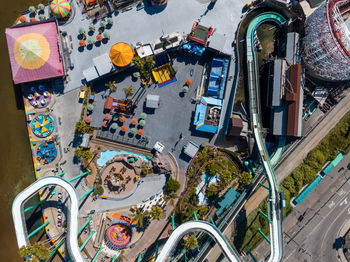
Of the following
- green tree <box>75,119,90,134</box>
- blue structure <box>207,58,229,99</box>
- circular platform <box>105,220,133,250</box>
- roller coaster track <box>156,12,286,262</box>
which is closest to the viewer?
roller coaster track <box>156,12,286,262</box>

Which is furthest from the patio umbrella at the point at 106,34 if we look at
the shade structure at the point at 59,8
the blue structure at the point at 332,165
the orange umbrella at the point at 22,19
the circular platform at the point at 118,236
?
the blue structure at the point at 332,165

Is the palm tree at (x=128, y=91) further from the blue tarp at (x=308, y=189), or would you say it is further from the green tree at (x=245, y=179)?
the blue tarp at (x=308, y=189)

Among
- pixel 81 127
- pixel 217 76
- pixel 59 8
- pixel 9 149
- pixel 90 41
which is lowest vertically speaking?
pixel 9 149

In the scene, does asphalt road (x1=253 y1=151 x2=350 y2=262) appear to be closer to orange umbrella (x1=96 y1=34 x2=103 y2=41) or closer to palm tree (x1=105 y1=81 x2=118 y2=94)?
palm tree (x1=105 y1=81 x2=118 y2=94)

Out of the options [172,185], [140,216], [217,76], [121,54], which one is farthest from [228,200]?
[121,54]

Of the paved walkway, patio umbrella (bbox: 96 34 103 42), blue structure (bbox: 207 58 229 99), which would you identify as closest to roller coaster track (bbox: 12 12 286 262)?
blue structure (bbox: 207 58 229 99)

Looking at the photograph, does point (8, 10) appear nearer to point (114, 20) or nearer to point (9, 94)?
point (9, 94)

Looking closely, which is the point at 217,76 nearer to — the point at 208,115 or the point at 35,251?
the point at 208,115
